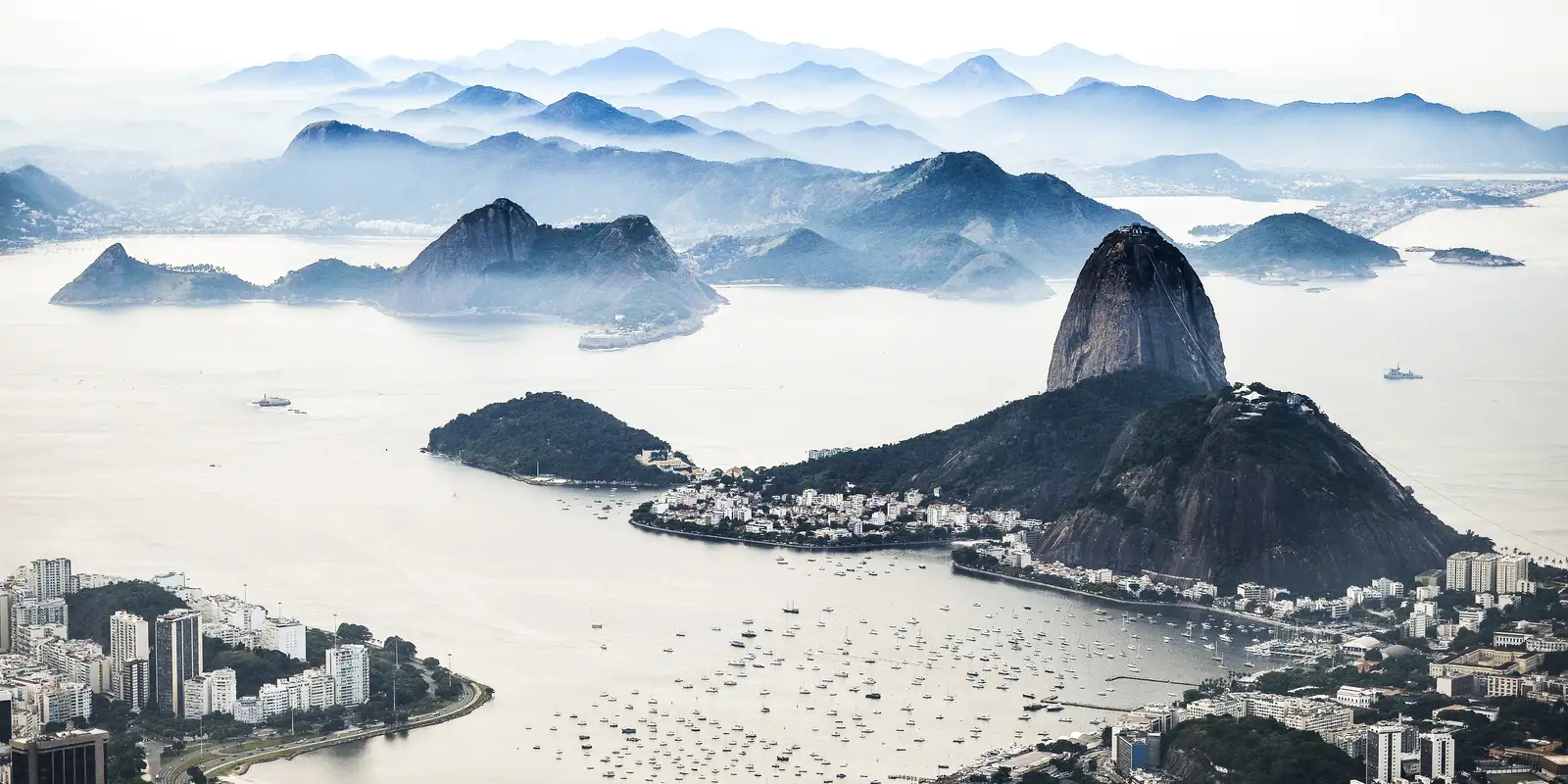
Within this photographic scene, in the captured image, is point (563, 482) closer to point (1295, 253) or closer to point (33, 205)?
point (1295, 253)

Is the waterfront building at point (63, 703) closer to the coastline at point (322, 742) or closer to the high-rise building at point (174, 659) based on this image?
the high-rise building at point (174, 659)

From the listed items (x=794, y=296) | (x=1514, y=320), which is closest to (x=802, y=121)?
(x=794, y=296)

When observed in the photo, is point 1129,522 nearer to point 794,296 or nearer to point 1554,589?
point 1554,589

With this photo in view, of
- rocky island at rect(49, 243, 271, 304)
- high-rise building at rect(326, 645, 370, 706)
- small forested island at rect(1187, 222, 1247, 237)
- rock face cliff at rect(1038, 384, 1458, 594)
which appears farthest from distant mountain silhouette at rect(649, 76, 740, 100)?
high-rise building at rect(326, 645, 370, 706)

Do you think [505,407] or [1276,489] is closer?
[1276,489]

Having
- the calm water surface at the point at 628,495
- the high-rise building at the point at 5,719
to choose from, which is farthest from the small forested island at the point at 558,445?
the high-rise building at the point at 5,719

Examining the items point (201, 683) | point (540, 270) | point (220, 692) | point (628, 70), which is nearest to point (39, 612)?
point (201, 683)
